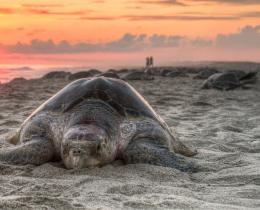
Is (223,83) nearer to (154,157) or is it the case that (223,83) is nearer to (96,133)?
(154,157)

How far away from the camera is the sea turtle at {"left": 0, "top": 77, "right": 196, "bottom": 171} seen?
14.0ft

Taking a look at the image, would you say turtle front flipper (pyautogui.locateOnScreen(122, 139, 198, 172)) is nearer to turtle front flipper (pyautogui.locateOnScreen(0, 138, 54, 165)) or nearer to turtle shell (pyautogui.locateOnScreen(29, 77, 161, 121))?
turtle shell (pyautogui.locateOnScreen(29, 77, 161, 121))

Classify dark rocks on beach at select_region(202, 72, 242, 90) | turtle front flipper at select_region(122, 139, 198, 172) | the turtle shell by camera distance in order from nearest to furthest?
1. turtle front flipper at select_region(122, 139, 198, 172)
2. the turtle shell
3. dark rocks on beach at select_region(202, 72, 242, 90)

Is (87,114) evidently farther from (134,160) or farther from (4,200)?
(4,200)

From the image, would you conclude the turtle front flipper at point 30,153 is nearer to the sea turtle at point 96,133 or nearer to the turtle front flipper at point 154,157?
the sea turtle at point 96,133

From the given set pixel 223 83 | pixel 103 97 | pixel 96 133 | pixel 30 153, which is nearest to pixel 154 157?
pixel 96 133

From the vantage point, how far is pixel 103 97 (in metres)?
5.10

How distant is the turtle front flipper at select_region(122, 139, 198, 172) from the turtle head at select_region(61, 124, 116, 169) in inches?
11.2

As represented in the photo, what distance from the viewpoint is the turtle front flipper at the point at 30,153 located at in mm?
4512

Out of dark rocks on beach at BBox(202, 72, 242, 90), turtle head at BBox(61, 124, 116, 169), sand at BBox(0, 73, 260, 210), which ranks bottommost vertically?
dark rocks on beach at BBox(202, 72, 242, 90)

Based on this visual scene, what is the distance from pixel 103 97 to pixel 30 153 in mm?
984

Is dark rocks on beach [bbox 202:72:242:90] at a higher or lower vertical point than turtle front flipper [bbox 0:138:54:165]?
lower

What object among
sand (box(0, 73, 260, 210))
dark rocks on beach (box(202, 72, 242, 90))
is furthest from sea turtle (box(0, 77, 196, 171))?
dark rocks on beach (box(202, 72, 242, 90))

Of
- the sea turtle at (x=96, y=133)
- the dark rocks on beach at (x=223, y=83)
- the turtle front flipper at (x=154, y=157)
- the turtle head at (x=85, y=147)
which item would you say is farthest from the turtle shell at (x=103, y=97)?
Result: the dark rocks on beach at (x=223, y=83)
